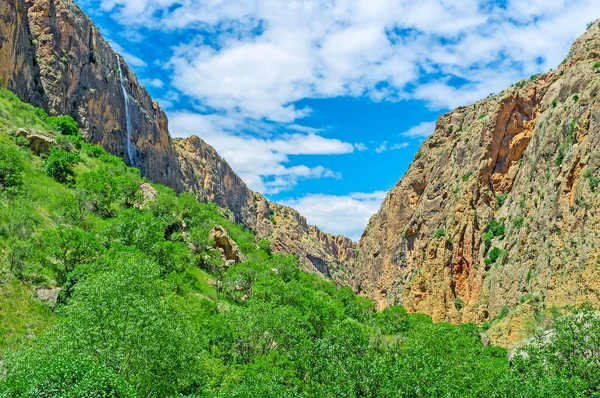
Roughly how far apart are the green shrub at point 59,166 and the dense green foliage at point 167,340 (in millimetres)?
2600

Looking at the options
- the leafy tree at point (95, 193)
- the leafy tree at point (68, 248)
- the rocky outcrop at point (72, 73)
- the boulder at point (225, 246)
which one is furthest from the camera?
the rocky outcrop at point (72, 73)

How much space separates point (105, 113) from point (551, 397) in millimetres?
99116

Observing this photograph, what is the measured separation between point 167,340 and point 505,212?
7633 centimetres

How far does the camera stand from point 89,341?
71.6 ft

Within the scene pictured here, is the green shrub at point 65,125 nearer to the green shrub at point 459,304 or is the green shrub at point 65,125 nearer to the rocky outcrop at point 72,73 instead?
the rocky outcrop at point 72,73

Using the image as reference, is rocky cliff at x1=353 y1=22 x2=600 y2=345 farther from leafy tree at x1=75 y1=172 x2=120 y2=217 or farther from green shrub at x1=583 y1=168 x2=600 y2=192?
leafy tree at x1=75 y1=172 x2=120 y2=217

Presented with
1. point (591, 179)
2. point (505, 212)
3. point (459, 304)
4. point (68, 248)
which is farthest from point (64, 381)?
point (505, 212)

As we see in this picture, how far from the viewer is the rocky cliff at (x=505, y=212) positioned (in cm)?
5706

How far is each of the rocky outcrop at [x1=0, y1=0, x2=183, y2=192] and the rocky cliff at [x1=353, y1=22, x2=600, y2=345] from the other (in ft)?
219

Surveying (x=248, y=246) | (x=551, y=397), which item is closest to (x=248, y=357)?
(x=551, y=397)

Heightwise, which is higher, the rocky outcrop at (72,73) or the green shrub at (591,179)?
the rocky outcrop at (72,73)

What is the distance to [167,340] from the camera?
23.5 metres

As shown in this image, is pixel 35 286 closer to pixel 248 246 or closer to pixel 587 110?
pixel 248 246

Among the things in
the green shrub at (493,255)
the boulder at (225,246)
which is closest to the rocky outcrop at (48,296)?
the boulder at (225,246)
